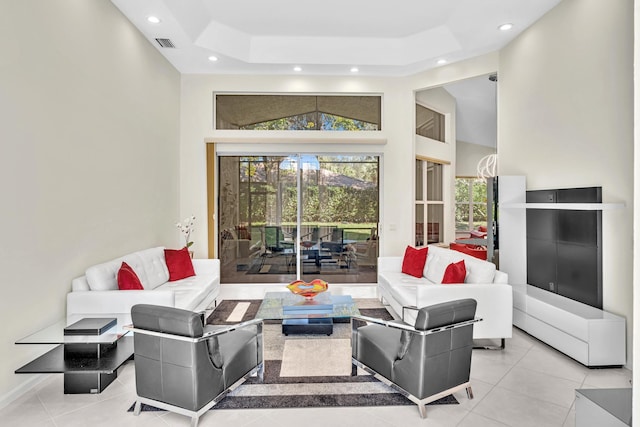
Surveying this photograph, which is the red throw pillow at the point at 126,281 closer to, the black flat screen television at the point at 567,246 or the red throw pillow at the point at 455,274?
the red throw pillow at the point at 455,274

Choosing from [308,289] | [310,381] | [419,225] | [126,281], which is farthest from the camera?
[419,225]

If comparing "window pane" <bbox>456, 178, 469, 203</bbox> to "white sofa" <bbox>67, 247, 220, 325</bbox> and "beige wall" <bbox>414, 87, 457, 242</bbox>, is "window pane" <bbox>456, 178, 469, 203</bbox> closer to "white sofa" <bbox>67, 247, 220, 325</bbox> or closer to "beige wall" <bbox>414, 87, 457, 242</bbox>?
"beige wall" <bbox>414, 87, 457, 242</bbox>

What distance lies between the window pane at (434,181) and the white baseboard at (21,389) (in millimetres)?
6440

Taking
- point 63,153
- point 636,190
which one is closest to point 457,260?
point 636,190

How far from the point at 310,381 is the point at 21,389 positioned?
2.27 meters

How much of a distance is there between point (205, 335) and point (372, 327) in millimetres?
1484

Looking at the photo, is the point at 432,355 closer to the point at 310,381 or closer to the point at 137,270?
the point at 310,381

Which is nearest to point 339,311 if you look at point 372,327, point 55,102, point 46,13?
point 372,327

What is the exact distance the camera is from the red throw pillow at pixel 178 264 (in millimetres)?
4879

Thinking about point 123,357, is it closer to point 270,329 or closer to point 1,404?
point 1,404

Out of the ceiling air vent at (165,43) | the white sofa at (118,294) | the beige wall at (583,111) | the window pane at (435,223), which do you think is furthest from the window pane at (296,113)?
the white sofa at (118,294)

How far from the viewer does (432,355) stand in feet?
8.46

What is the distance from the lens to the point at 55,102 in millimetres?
3314

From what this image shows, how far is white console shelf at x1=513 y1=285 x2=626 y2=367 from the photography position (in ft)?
10.8
